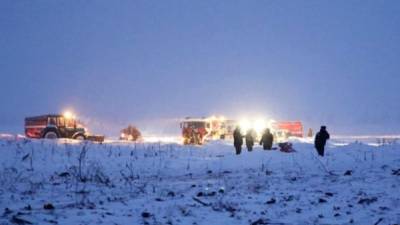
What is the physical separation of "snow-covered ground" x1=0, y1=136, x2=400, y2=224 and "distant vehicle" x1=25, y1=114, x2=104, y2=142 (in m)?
17.2

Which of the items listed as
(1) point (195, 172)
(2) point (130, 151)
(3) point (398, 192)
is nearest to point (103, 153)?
(2) point (130, 151)

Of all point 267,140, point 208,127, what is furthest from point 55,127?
point 267,140

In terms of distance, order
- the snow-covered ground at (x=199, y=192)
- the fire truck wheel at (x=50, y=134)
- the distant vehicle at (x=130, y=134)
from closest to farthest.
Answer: the snow-covered ground at (x=199, y=192) < the fire truck wheel at (x=50, y=134) < the distant vehicle at (x=130, y=134)

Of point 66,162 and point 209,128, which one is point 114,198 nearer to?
point 66,162

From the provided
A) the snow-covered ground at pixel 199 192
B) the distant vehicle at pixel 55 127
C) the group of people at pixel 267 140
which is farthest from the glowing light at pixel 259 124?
the snow-covered ground at pixel 199 192

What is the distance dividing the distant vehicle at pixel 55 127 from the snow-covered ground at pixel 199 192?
1716 cm

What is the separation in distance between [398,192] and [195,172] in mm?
8090

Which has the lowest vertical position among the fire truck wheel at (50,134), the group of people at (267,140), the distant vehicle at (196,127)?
the group of people at (267,140)

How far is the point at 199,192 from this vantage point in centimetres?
1232

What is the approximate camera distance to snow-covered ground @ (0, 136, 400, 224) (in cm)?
938

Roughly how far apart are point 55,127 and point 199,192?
93.7 ft

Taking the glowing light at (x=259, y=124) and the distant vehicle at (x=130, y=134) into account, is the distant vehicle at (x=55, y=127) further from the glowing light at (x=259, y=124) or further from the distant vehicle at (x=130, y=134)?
the glowing light at (x=259, y=124)

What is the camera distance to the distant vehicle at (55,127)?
38.8 meters

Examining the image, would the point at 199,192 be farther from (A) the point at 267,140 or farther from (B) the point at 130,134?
(B) the point at 130,134
